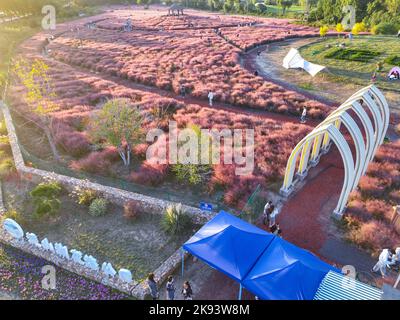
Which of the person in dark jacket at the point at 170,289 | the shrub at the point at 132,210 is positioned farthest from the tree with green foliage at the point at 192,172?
the person in dark jacket at the point at 170,289

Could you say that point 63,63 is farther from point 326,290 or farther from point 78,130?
point 326,290

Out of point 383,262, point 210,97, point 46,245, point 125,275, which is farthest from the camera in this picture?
point 210,97

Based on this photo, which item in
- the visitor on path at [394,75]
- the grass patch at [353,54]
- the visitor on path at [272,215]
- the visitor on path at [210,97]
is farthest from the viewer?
the grass patch at [353,54]

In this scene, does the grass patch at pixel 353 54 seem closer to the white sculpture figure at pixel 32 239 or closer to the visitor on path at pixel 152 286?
the visitor on path at pixel 152 286


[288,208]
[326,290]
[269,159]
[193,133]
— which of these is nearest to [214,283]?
[326,290]

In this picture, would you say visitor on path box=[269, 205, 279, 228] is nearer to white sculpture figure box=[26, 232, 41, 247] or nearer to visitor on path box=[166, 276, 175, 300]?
visitor on path box=[166, 276, 175, 300]

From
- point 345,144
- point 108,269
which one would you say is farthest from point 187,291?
Result: point 345,144

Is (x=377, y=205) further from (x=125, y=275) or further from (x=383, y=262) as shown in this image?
(x=125, y=275)
